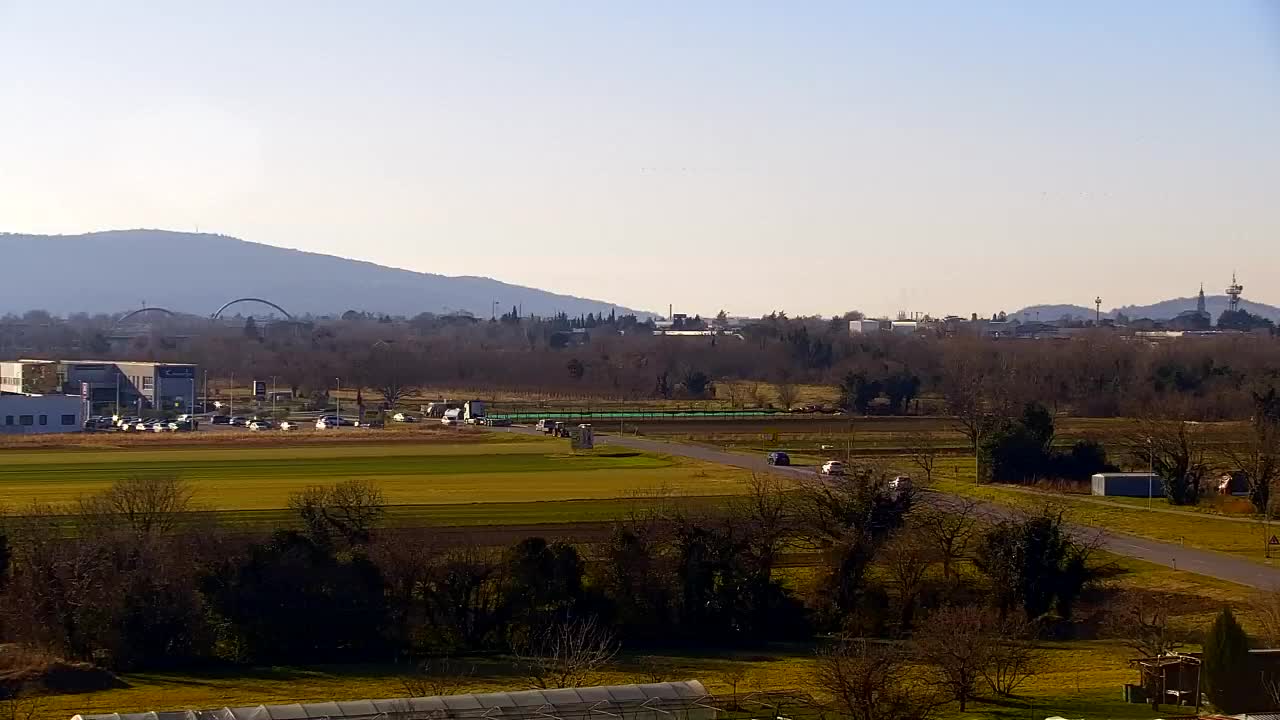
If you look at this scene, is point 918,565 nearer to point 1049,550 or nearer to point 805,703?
point 1049,550

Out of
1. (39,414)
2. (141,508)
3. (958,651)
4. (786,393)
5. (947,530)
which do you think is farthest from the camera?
(786,393)

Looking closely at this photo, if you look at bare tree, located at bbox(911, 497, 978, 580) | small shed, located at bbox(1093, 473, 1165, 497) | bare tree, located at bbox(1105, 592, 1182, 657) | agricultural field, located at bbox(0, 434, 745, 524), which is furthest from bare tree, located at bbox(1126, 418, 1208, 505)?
bare tree, located at bbox(1105, 592, 1182, 657)

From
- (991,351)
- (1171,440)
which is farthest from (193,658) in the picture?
(991,351)

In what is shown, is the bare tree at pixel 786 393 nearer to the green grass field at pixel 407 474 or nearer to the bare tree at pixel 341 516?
the green grass field at pixel 407 474

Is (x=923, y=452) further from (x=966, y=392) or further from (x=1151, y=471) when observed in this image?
(x=966, y=392)

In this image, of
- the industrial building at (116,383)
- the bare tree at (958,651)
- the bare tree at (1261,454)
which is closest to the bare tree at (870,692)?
the bare tree at (958,651)

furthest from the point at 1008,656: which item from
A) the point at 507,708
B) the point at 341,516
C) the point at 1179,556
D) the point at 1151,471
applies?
the point at 1151,471

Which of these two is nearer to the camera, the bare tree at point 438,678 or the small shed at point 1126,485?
the bare tree at point 438,678
